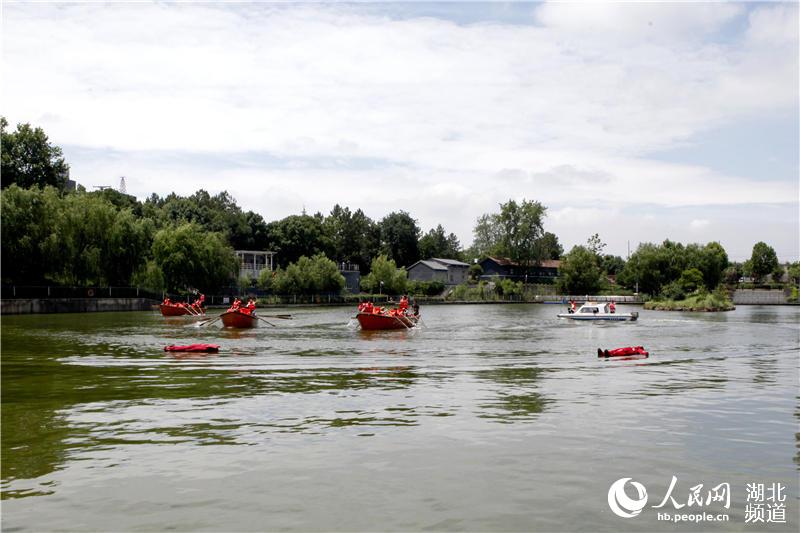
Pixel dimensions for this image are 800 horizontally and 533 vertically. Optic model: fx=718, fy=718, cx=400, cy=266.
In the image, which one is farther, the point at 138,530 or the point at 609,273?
the point at 609,273

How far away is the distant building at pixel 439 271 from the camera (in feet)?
499

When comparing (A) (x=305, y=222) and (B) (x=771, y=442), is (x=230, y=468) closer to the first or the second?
(B) (x=771, y=442)

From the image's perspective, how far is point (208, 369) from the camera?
2544cm

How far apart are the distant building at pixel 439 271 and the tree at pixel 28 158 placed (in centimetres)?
7505

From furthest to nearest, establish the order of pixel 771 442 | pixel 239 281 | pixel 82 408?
pixel 239 281, pixel 82 408, pixel 771 442

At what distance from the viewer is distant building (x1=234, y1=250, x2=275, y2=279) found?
12700 cm

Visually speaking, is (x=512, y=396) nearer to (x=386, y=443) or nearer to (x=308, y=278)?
(x=386, y=443)

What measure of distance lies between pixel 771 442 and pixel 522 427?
15.6ft

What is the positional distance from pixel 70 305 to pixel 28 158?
36907mm

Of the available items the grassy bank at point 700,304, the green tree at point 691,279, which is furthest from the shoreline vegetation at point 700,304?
the green tree at point 691,279

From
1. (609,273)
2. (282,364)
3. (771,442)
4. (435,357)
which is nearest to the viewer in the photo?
(771,442)

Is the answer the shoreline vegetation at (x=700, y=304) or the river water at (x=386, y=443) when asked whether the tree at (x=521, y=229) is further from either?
the river water at (x=386, y=443)

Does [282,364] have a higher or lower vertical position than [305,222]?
lower

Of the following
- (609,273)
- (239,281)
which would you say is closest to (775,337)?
(239,281)
